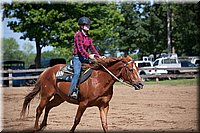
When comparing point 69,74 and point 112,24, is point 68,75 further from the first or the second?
point 112,24

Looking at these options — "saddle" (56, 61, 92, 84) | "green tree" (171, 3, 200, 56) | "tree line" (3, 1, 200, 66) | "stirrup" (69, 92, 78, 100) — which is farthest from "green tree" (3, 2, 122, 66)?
"stirrup" (69, 92, 78, 100)

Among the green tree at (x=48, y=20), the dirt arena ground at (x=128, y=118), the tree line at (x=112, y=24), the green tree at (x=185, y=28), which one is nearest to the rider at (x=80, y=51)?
the dirt arena ground at (x=128, y=118)

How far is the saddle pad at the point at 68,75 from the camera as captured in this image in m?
7.54

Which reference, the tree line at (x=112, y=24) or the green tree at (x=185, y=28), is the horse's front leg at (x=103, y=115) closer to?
the tree line at (x=112, y=24)

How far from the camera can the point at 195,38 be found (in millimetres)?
42594

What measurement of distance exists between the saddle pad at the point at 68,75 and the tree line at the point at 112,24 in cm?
1367

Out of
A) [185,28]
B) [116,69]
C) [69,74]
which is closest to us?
[116,69]

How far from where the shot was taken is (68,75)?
7.80 meters

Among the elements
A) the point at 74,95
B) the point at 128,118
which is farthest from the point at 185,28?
the point at 74,95

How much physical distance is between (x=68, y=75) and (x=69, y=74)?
0.10 ft

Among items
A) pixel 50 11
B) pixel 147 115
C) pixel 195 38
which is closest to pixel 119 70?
pixel 147 115

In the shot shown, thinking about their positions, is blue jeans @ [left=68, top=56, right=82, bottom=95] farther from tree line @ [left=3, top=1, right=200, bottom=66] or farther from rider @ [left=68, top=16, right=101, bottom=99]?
tree line @ [left=3, top=1, right=200, bottom=66]

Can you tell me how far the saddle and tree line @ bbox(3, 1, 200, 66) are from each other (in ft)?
44.8

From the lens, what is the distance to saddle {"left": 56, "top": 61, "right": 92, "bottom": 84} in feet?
24.7
